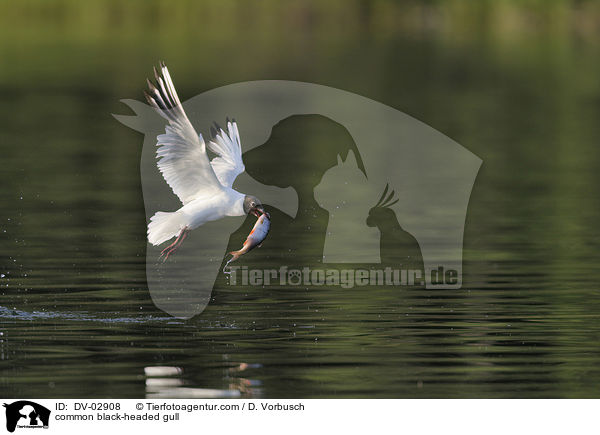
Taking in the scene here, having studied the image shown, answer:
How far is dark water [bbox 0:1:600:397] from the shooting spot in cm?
1083

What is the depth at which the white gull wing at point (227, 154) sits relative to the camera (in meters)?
12.8

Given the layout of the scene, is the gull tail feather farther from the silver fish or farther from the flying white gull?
the silver fish

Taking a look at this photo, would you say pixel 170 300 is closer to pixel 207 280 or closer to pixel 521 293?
pixel 207 280

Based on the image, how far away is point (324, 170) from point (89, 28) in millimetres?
49509

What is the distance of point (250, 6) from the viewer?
75562 mm

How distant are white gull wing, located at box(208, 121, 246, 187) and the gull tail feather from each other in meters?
0.58

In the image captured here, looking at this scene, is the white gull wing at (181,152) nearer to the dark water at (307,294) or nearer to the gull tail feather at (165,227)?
the gull tail feather at (165,227)

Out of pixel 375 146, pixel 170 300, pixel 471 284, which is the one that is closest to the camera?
pixel 170 300

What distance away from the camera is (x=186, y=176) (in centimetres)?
1237

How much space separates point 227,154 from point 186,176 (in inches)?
23.8
